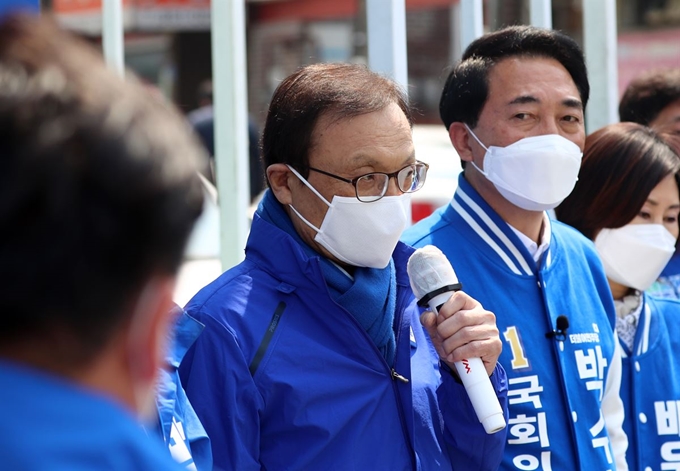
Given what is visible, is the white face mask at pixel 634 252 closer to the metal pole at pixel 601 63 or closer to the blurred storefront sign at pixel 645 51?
the metal pole at pixel 601 63

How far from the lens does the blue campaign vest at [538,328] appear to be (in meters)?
2.70

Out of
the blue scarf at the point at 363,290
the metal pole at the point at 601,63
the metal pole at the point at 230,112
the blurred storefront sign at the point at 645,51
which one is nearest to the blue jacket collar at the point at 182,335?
the blue scarf at the point at 363,290

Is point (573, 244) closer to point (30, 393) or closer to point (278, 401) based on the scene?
point (278, 401)

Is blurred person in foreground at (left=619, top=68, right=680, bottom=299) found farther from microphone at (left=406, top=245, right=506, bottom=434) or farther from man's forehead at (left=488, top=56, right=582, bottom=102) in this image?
microphone at (left=406, top=245, right=506, bottom=434)

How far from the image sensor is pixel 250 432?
7.13 feet

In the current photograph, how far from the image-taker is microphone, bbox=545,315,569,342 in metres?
2.80

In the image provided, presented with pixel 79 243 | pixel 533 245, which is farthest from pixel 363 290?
pixel 79 243

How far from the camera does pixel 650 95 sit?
4602mm

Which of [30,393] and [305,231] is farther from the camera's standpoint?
[305,231]

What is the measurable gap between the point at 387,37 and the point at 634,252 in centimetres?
118

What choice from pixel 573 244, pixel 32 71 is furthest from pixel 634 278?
pixel 32 71

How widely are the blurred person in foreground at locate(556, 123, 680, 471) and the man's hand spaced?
1.18 m

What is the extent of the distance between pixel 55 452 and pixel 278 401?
135 cm

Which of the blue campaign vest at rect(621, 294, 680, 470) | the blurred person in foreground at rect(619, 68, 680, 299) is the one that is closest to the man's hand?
the blue campaign vest at rect(621, 294, 680, 470)
